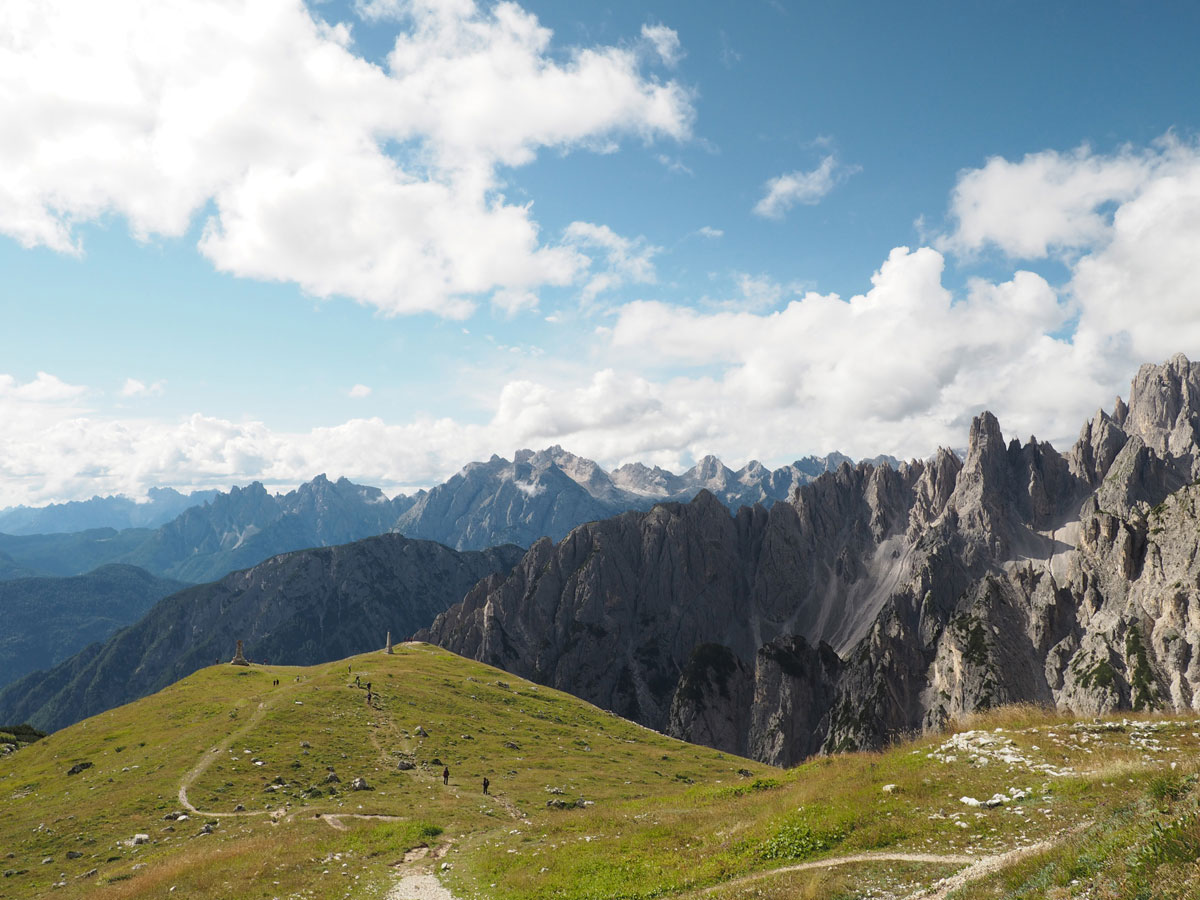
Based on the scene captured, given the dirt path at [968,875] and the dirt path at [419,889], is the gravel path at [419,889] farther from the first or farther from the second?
the dirt path at [968,875]

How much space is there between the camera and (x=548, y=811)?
4784cm

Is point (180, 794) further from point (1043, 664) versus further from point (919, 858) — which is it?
point (1043, 664)

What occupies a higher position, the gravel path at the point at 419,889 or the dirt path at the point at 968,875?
the dirt path at the point at 968,875

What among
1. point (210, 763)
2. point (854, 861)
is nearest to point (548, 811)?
point (210, 763)

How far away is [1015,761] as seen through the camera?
1067 inches

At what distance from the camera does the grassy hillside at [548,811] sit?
19.3 m

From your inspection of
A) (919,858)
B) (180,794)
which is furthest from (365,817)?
(919,858)

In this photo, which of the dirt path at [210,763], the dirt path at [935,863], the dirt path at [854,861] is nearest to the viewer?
the dirt path at [935,863]

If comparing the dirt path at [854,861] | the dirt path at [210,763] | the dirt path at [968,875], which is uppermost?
the dirt path at [968,875]

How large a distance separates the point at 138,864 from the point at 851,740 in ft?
650

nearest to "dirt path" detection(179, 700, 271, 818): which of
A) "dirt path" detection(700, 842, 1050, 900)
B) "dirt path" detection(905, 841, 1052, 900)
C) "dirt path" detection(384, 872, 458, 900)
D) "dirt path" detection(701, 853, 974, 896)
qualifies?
"dirt path" detection(384, 872, 458, 900)

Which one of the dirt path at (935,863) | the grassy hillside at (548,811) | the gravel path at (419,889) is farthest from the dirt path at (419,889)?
the dirt path at (935,863)

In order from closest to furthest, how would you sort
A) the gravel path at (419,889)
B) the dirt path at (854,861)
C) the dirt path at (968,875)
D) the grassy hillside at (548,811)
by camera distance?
the dirt path at (968,875) < the grassy hillside at (548,811) < the dirt path at (854,861) < the gravel path at (419,889)

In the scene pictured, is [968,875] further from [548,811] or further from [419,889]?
[548,811]
